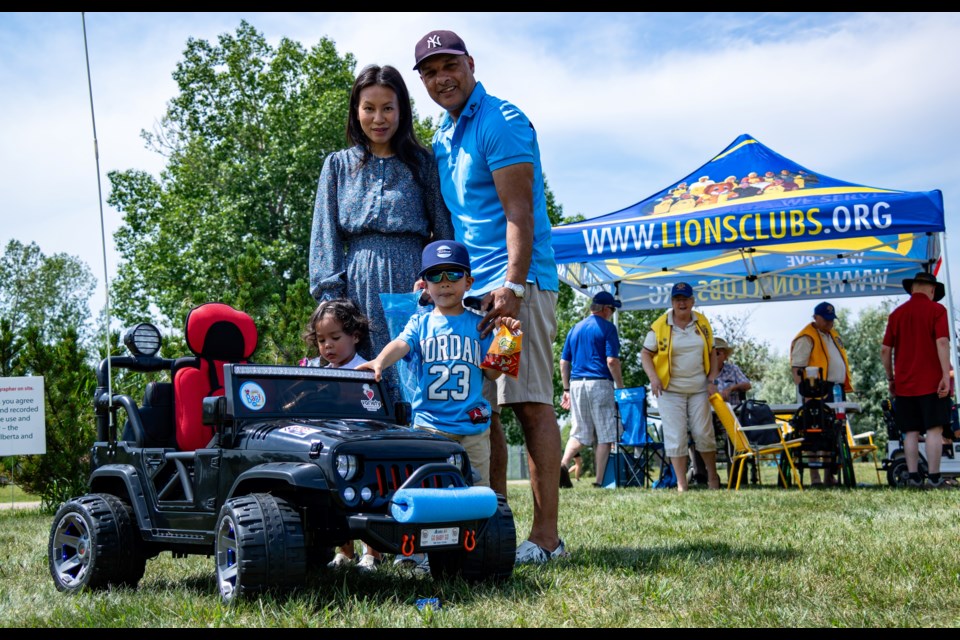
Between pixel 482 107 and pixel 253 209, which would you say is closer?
pixel 482 107

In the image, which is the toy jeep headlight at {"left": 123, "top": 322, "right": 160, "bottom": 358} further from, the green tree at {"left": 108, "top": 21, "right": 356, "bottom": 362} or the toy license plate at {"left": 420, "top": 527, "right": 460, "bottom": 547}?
the green tree at {"left": 108, "top": 21, "right": 356, "bottom": 362}

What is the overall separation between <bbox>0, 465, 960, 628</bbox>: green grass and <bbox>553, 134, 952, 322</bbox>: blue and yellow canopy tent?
5.12m

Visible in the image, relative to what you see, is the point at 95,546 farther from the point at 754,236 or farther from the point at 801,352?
the point at 801,352

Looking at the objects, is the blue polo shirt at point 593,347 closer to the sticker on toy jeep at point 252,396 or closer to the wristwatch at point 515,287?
the wristwatch at point 515,287

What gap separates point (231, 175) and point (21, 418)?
2855cm

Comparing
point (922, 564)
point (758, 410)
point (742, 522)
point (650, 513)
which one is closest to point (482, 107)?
point (922, 564)

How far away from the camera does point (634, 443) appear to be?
12.1m

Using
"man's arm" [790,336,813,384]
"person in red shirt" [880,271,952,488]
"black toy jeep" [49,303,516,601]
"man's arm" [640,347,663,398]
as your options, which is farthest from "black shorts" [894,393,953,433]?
"black toy jeep" [49,303,516,601]

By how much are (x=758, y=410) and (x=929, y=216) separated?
2.76m

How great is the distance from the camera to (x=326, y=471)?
3365 mm

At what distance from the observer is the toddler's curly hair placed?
15.2ft

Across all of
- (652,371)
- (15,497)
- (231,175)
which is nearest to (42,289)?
(231,175)

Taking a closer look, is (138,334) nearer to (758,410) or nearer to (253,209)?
(758,410)

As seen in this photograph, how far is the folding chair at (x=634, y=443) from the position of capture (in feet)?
39.9
